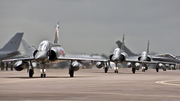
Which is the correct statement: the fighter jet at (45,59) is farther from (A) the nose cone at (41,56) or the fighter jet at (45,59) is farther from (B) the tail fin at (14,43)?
(B) the tail fin at (14,43)

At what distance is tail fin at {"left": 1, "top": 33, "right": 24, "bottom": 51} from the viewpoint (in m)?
76.4

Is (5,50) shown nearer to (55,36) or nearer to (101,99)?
(55,36)

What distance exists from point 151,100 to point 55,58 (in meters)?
21.5

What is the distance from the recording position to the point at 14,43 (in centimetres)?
7662

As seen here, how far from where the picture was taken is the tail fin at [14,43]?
251 ft

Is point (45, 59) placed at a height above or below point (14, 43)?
below

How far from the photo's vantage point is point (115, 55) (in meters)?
48.2

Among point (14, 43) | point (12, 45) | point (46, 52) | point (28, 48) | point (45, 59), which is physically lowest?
point (45, 59)

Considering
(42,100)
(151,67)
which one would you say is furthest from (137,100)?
(151,67)

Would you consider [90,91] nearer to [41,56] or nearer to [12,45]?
[41,56]

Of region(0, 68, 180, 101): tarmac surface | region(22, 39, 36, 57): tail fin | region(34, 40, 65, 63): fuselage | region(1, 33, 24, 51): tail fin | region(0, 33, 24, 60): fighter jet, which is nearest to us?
region(0, 68, 180, 101): tarmac surface

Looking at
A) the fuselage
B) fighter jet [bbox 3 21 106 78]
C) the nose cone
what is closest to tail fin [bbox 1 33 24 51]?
fighter jet [bbox 3 21 106 78]

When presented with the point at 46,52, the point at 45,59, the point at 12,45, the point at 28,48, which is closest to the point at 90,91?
the point at 45,59

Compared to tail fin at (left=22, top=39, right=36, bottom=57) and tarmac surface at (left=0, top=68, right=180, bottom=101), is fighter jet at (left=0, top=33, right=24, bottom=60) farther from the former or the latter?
tarmac surface at (left=0, top=68, right=180, bottom=101)
